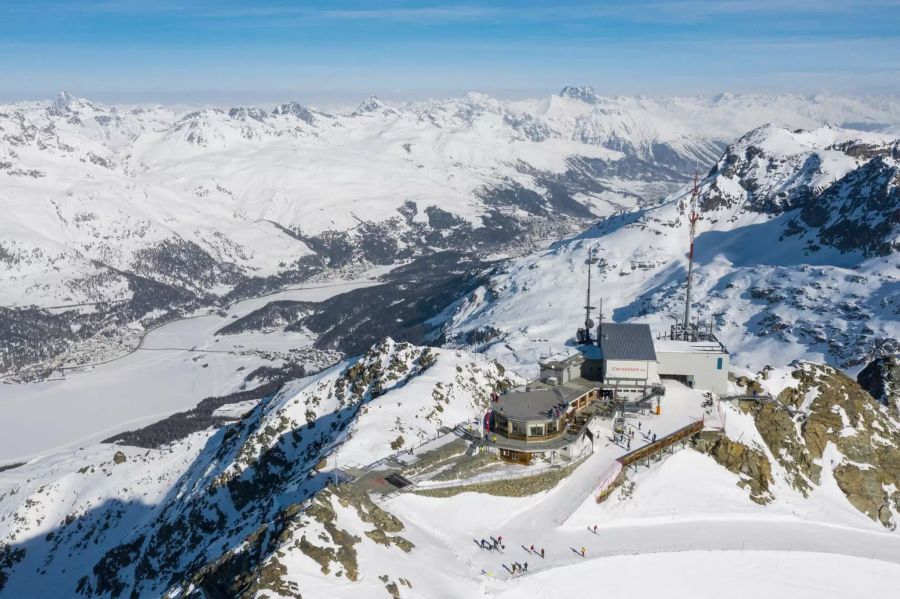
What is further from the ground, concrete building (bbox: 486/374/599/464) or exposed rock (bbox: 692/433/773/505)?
concrete building (bbox: 486/374/599/464)

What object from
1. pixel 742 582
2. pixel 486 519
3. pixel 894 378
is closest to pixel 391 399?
pixel 486 519

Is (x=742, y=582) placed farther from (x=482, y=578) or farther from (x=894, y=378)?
(x=894, y=378)

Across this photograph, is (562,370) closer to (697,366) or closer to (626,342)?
(626,342)

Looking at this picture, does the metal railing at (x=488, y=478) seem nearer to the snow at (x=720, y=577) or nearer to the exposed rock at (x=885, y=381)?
the snow at (x=720, y=577)

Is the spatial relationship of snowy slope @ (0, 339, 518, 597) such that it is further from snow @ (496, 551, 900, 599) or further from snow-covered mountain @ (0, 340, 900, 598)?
snow @ (496, 551, 900, 599)

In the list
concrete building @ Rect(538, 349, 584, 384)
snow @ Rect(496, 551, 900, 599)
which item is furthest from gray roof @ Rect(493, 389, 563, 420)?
snow @ Rect(496, 551, 900, 599)

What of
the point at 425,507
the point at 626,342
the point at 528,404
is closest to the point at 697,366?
the point at 626,342

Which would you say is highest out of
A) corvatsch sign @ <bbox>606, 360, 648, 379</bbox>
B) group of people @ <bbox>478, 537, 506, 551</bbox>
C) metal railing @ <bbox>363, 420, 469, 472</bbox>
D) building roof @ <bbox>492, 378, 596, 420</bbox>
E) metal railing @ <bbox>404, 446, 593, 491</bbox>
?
building roof @ <bbox>492, 378, 596, 420</bbox>

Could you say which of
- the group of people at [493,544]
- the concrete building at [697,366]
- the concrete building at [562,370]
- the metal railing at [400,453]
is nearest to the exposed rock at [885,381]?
the concrete building at [697,366]

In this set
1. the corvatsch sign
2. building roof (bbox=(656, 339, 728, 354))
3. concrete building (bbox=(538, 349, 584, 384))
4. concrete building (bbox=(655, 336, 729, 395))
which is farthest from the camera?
building roof (bbox=(656, 339, 728, 354))
